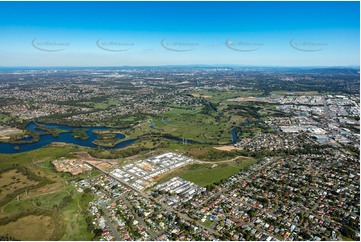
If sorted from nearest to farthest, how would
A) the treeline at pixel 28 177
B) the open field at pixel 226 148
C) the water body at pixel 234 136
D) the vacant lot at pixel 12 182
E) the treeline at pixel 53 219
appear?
the treeline at pixel 53 219 < the treeline at pixel 28 177 < the vacant lot at pixel 12 182 < the open field at pixel 226 148 < the water body at pixel 234 136

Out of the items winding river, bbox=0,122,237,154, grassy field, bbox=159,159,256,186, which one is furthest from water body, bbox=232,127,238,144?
grassy field, bbox=159,159,256,186

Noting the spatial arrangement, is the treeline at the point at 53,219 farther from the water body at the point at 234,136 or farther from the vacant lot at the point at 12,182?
the water body at the point at 234,136

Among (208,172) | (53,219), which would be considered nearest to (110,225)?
(53,219)

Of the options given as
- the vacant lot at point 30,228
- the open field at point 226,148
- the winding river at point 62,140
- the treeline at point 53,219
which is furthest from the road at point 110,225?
the open field at point 226,148

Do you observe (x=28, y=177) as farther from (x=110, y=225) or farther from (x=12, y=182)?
(x=110, y=225)

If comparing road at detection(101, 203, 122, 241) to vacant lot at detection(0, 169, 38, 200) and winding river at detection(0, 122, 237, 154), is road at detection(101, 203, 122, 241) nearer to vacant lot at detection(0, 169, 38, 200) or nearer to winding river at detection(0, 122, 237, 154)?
vacant lot at detection(0, 169, 38, 200)

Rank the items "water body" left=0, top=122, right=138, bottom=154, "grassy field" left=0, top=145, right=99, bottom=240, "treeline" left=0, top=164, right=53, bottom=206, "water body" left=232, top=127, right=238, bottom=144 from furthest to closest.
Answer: "water body" left=232, top=127, right=238, bottom=144 < "water body" left=0, top=122, right=138, bottom=154 < "treeline" left=0, top=164, right=53, bottom=206 < "grassy field" left=0, top=145, right=99, bottom=240
